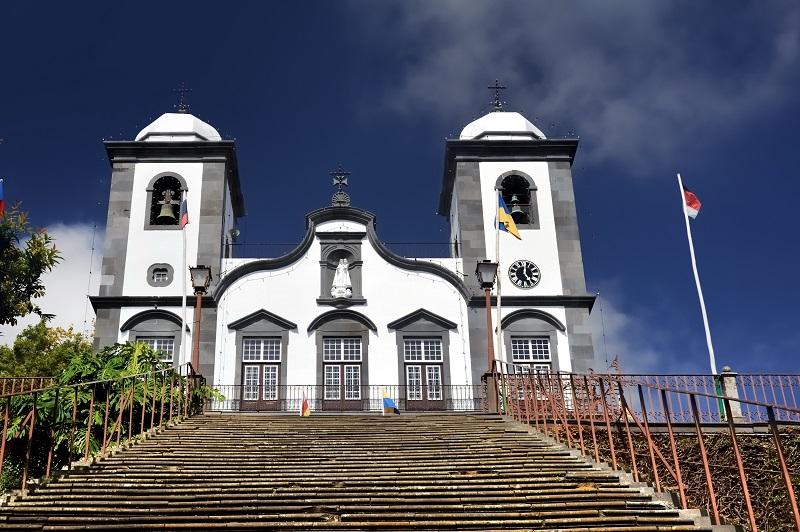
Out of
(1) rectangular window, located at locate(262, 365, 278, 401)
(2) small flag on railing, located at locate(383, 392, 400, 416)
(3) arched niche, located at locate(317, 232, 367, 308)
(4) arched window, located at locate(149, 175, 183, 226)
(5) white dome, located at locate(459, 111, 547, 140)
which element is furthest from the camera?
(5) white dome, located at locate(459, 111, 547, 140)

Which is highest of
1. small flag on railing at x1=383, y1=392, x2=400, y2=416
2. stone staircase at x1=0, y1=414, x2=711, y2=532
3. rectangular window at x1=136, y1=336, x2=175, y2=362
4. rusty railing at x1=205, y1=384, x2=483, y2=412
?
rectangular window at x1=136, y1=336, x2=175, y2=362

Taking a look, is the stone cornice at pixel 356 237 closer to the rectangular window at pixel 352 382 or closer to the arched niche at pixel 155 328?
the arched niche at pixel 155 328

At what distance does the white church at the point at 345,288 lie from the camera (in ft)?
69.5

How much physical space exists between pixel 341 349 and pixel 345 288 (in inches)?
62.9

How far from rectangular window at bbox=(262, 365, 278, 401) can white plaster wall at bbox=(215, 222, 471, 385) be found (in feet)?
1.11

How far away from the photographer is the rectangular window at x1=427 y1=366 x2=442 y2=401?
69.0 ft

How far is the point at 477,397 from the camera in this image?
20781 mm

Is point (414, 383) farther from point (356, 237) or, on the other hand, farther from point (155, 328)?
point (155, 328)

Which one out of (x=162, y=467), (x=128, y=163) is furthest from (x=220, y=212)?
(x=162, y=467)

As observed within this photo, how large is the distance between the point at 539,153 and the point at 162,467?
16664 mm

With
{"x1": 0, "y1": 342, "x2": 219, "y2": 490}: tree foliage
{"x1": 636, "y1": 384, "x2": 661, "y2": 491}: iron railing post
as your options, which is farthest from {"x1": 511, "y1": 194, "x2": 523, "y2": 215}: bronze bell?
{"x1": 636, "y1": 384, "x2": 661, "y2": 491}: iron railing post

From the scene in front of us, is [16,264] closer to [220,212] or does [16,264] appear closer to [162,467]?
[220,212]

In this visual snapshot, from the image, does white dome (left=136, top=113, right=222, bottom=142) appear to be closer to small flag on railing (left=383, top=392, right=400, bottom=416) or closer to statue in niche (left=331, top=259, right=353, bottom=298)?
statue in niche (left=331, top=259, right=353, bottom=298)

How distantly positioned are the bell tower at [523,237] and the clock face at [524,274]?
0.03m
